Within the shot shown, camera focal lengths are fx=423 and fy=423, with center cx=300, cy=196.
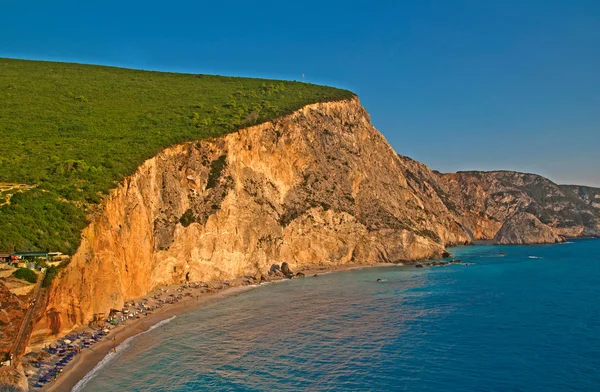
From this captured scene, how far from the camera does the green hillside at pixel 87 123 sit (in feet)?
127

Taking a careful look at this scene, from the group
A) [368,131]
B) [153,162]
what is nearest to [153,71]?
[368,131]

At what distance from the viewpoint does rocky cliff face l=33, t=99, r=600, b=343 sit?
4109 centimetres

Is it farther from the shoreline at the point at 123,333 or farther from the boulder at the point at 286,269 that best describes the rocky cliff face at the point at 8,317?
the boulder at the point at 286,269

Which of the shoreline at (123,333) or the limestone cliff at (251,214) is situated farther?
the limestone cliff at (251,214)

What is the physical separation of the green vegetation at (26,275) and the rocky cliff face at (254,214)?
2.06 metres

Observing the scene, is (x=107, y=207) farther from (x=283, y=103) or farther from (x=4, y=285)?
(x=283, y=103)

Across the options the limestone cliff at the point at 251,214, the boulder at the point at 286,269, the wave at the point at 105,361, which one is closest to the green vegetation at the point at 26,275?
the limestone cliff at the point at 251,214

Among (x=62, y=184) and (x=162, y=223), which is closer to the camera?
(x=62, y=184)

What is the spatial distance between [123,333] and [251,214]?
34216 mm

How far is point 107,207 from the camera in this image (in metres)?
43.0

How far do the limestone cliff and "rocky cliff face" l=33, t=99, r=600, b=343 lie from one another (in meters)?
0.18

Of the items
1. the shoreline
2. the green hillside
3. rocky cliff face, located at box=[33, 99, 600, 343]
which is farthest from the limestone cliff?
the shoreline

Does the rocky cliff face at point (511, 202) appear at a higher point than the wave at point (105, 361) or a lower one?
higher

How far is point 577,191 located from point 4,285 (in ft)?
704
